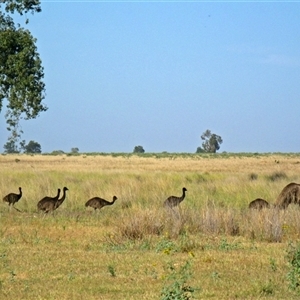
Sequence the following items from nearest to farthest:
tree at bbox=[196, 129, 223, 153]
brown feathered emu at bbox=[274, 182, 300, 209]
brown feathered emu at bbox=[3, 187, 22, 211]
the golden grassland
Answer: the golden grassland, brown feathered emu at bbox=[274, 182, 300, 209], brown feathered emu at bbox=[3, 187, 22, 211], tree at bbox=[196, 129, 223, 153]

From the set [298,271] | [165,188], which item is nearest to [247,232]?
[298,271]

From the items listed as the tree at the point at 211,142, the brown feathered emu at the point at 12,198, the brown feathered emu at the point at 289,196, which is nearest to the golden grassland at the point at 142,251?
the brown feathered emu at the point at 12,198

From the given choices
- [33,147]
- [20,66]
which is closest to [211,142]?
[33,147]

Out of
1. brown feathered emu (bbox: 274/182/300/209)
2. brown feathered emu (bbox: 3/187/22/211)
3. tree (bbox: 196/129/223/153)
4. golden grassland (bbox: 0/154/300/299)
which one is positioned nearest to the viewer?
golden grassland (bbox: 0/154/300/299)

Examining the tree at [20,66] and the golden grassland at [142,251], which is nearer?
the golden grassland at [142,251]

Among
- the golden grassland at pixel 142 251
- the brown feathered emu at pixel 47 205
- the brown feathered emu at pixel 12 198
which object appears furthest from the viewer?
the brown feathered emu at pixel 12 198

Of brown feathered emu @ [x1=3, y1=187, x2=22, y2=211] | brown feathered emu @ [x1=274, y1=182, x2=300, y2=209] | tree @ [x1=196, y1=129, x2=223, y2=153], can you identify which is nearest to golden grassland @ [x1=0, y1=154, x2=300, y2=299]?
brown feathered emu @ [x1=3, y1=187, x2=22, y2=211]

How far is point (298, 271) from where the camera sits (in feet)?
31.9

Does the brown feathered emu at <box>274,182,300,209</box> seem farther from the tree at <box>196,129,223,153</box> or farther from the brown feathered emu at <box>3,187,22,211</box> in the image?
the tree at <box>196,129,223,153</box>

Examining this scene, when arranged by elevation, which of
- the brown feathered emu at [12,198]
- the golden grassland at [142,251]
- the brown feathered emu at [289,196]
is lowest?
the golden grassland at [142,251]

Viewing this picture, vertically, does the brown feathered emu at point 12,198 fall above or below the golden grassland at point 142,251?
above

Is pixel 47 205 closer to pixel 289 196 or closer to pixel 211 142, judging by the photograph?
pixel 289 196

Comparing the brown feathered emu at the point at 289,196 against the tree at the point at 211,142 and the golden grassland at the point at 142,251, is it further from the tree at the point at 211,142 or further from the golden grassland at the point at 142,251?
the tree at the point at 211,142

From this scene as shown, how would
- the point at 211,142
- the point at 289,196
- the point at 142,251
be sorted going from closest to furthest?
the point at 142,251, the point at 289,196, the point at 211,142
